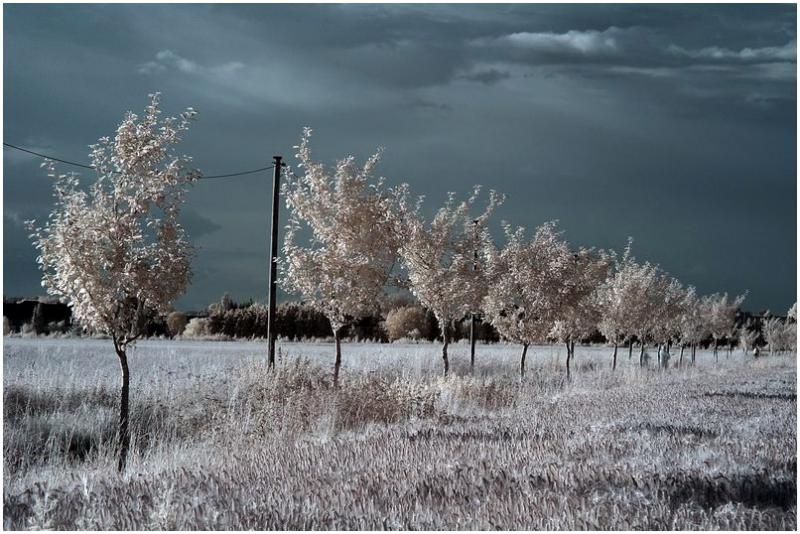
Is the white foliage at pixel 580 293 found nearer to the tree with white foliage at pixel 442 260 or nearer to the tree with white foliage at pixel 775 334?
the tree with white foliage at pixel 442 260

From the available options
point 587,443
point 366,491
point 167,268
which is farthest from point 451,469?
point 167,268

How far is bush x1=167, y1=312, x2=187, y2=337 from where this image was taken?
5962 cm

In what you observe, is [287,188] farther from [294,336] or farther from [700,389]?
[294,336]

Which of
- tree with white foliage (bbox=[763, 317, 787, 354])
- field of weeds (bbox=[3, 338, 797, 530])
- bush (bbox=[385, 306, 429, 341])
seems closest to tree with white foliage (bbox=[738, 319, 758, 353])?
tree with white foliage (bbox=[763, 317, 787, 354])

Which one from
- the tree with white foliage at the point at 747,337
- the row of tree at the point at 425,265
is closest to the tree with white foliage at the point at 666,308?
the row of tree at the point at 425,265

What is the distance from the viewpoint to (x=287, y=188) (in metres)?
19.5

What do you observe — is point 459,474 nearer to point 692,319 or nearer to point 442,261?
point 442,261

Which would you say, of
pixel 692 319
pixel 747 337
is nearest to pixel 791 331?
pixel 747 337

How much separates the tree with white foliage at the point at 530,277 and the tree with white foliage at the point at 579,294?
0.27 m

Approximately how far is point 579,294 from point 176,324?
42392 millimetres

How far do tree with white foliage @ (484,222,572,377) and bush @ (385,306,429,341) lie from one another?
3177 cm

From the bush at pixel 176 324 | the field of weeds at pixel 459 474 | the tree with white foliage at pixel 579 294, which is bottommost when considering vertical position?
the field of weeds at pixel 459 474

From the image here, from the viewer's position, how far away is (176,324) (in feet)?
199

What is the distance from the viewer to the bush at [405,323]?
Result: 2245 inches
